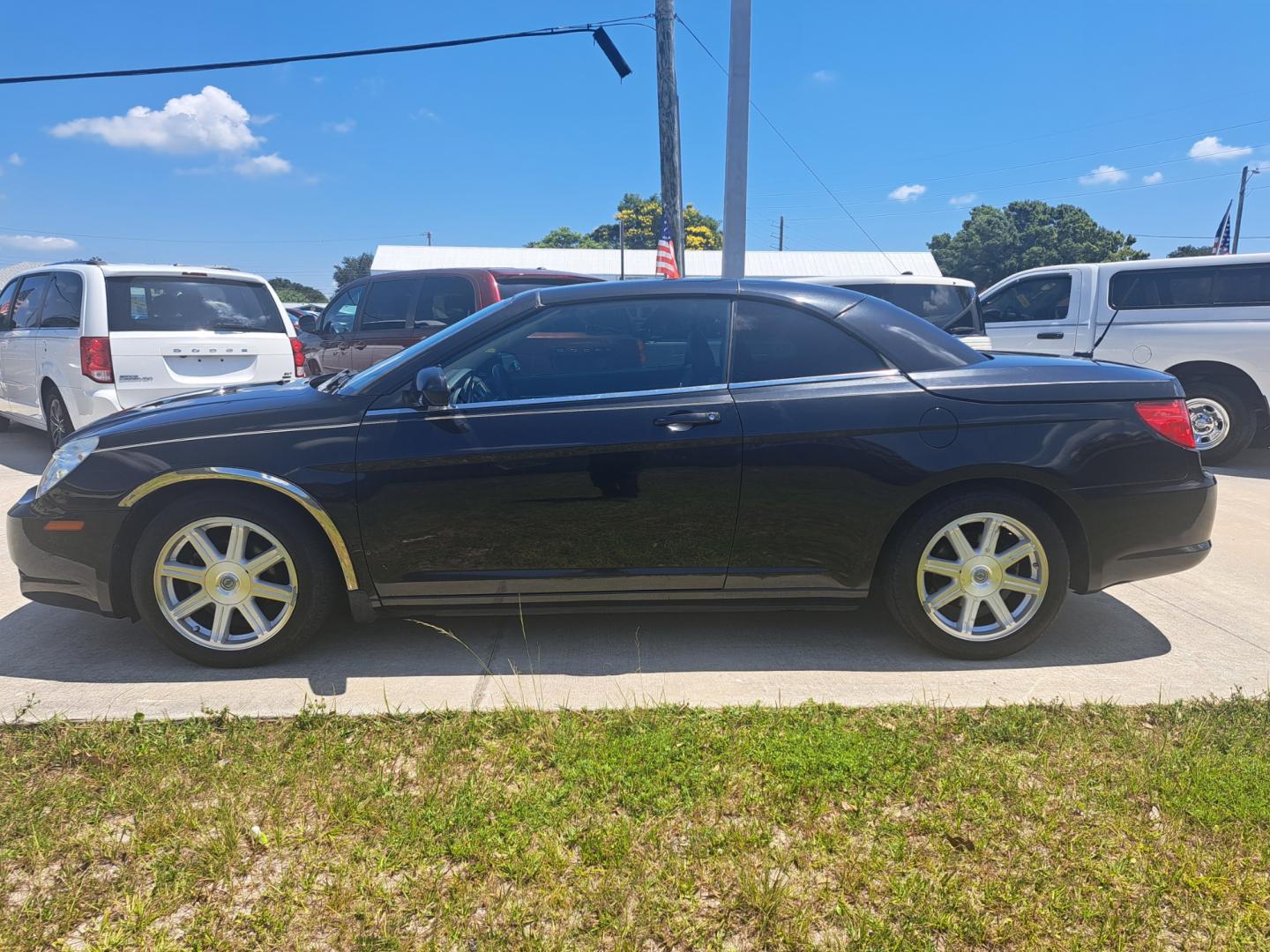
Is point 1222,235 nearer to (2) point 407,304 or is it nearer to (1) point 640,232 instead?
(2) point 407,304

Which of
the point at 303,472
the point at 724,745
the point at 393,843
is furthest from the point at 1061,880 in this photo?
the point at 303,472

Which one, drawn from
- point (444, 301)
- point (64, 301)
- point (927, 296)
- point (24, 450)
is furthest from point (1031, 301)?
point (24, 450)

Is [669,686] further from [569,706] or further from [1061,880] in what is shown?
[1061,880]

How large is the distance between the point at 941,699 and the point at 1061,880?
103cm

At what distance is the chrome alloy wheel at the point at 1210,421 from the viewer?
25.5ft

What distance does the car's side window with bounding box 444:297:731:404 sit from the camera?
339cm

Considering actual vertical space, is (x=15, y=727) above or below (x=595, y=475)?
below

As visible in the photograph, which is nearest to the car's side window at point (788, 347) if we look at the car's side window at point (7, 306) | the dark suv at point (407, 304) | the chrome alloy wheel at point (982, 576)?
the chrome alloy wheel at point (982, 576)

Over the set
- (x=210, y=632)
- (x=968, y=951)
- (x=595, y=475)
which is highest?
(x=595, y=475)

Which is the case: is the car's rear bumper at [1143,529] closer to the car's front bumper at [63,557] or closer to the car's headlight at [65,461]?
the car's front bumper at [63,557]

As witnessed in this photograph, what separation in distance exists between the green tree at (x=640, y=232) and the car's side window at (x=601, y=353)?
2591 inches

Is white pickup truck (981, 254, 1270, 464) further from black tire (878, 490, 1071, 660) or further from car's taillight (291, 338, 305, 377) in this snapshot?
car's taillight (291, 338, 305, 377)

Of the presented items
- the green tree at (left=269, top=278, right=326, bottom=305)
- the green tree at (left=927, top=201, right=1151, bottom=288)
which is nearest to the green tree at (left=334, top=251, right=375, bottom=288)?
the green tree at (left=269, top=278, right=326, bottom=305)

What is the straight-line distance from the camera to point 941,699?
10.1 ft
